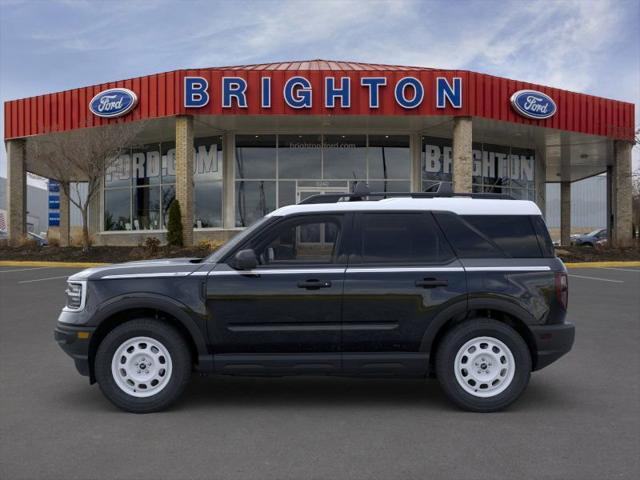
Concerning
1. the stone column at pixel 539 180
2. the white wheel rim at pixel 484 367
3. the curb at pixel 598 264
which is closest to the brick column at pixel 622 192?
the stone column at pixel 539 180

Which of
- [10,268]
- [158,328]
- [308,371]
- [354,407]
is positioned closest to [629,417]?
[354,407]

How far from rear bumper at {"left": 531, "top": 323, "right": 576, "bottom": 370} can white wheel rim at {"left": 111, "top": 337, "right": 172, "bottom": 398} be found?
3016 millimetres

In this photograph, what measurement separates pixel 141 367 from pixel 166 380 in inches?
9.3

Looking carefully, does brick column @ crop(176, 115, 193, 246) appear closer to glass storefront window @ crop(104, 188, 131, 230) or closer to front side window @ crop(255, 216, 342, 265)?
glass storefront window @ crop(104, 188, 131, 230)

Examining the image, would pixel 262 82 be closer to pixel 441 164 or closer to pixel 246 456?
pixel 441 164

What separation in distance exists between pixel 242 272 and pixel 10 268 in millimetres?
18261

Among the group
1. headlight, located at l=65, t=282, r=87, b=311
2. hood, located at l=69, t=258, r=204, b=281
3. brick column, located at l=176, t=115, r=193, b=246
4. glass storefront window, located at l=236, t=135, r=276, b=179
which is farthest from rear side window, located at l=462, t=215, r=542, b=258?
glass storefront window, located at l=236, t=135, r=276, b=179

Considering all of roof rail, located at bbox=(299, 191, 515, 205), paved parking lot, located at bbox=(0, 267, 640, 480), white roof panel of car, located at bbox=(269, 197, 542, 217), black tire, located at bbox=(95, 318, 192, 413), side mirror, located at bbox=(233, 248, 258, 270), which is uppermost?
roof rail, located at bbox=(299, 191, 515, 205)

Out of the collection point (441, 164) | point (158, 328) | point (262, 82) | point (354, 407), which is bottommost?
point (354, 407)

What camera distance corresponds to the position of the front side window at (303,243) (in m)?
4.95

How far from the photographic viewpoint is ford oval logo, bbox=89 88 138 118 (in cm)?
2207

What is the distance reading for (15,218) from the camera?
995 inches

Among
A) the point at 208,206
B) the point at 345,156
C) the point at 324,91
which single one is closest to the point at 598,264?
the point at 345,156

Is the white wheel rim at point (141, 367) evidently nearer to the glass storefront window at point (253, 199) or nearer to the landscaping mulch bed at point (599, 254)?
the landscaping mulch bed at point (599, 254)
